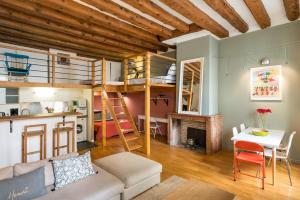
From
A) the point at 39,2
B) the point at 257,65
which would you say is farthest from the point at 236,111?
the point at 39,2

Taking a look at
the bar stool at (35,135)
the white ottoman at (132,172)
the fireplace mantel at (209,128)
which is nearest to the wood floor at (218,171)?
the fireplace mantel at (209,128)

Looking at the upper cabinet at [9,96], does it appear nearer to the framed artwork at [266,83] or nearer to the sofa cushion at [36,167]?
the sofa cushion at [36,167]

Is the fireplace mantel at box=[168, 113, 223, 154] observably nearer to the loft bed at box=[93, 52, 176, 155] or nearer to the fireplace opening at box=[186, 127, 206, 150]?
the fireplace opening at box=[186, 127, 206, 150]

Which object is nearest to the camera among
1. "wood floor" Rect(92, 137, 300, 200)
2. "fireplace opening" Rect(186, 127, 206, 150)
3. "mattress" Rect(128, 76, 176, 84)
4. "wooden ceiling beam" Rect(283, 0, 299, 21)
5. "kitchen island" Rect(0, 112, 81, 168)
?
"wood floor" Rect(92, 137, 300, 200)

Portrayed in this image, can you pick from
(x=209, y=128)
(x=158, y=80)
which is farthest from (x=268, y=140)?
(x=158, y=80)

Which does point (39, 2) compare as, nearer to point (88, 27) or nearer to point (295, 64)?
point (88, 27)

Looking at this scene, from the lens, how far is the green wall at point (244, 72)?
11.8 feet

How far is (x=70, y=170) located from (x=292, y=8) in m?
4.32

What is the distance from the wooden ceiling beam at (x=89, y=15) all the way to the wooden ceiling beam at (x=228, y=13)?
1862 mm

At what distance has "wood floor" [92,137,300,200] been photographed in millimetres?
2576

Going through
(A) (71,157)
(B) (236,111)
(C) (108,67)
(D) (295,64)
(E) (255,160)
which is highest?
(C) (108,67)

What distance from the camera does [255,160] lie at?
2.70m

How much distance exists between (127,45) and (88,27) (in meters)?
1.61

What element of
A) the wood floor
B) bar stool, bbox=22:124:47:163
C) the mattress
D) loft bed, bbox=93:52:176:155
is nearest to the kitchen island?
bar stool, bbox=22:124:47:163
